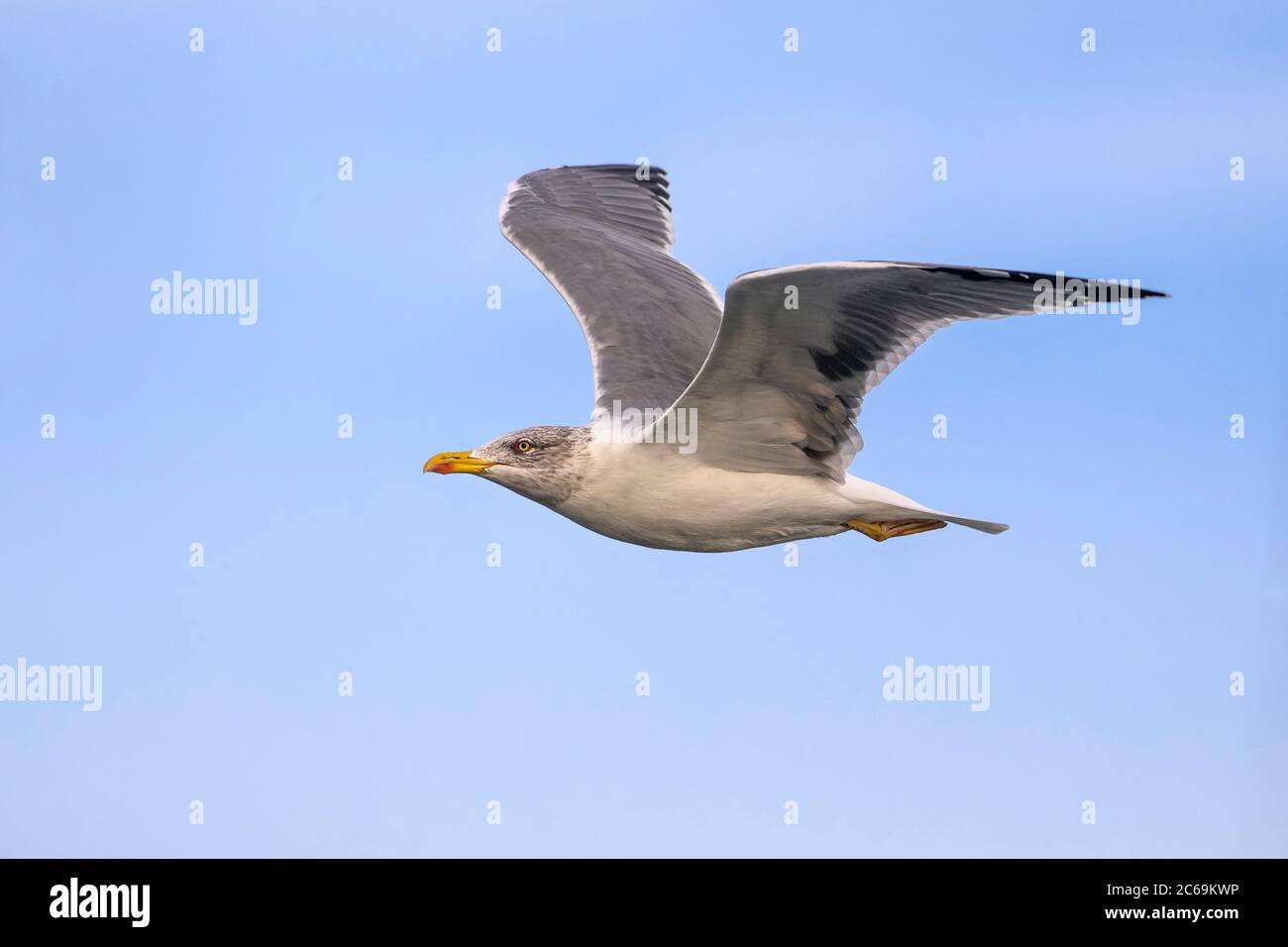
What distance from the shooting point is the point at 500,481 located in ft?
33.8

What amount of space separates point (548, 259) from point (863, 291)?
4753 millimetres

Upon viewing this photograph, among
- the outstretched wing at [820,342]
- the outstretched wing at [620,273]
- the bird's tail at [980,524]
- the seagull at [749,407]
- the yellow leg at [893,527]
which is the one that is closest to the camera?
the outstretched wing at [820,342]

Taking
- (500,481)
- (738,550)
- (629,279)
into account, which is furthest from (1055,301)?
(629,279)

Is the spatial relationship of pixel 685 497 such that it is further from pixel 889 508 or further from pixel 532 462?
pixel 889 508

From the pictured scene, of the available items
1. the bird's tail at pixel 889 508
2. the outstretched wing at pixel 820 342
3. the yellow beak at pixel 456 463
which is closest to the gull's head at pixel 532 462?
the yellow beak at pixel 456 463

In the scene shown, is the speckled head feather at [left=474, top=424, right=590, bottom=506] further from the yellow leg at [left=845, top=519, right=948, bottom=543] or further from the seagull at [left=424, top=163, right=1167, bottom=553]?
the yellow leg at [left=845, top=519, right=948, bottom=543]

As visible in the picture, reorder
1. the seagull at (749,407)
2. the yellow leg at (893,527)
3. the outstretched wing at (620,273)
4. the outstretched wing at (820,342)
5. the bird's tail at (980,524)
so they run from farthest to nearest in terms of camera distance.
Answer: the outstretched wing at (620,273), the yellow leg at (893,527), the bird's tail at (980,524), the seagull at (749,407), the outstretched wing at (820,342)

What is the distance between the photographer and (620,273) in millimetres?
12727

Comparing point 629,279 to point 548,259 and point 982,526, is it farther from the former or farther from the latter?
point 982,526

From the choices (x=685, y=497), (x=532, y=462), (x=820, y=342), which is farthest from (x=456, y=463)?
(x=820, y=342)

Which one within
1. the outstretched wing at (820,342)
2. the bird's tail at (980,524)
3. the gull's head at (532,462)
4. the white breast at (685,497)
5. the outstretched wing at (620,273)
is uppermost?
the outstretched wing at (620,273)

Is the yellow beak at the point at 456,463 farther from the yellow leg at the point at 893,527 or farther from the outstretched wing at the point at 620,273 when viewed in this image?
the yellow leg at the point at 893,527

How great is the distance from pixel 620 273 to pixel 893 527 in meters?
3.70

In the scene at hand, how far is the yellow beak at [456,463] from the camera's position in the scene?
10289 mm
